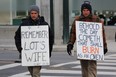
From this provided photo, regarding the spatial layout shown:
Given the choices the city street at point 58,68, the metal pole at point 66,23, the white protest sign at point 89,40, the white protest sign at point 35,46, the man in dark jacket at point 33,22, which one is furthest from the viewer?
the metal pole at point 66,23

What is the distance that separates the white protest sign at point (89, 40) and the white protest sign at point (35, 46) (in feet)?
2.16

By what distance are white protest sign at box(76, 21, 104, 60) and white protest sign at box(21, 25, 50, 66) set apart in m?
0.66

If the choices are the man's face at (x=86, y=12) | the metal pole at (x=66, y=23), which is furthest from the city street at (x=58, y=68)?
the metal pole at (x=66, y=23)

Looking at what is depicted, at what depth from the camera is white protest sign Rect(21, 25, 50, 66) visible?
9.19 metres

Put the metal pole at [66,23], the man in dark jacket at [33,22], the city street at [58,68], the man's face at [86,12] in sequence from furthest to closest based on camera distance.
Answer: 1. the metal pole at [66,23]
2. the city street at [58,68]
3. the man's face at [86,12]
4. the man in dark jacket at [33,22]

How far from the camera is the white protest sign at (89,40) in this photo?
934cm

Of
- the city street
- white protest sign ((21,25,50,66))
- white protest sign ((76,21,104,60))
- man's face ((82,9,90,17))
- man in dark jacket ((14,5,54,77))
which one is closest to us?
man in dark jacket ((14,5,54,77))

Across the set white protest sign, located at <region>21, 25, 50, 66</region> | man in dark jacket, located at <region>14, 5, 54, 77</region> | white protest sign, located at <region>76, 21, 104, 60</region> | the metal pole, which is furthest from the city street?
the metal pole

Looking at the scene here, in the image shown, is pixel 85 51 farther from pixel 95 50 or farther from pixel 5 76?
pixel 5 76

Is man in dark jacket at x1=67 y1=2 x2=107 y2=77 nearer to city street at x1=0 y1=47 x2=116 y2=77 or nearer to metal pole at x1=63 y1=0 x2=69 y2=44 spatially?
city street at x1=0 y1=47 x2=116 y2=77

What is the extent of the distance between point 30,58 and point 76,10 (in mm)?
20621

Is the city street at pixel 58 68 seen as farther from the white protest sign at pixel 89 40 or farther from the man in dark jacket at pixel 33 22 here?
the man in dark jacket at pixel 33 22

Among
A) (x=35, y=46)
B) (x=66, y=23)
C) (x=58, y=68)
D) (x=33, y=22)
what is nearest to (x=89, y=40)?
(x=35, y=46)

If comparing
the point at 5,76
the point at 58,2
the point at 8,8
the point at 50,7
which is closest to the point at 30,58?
the point at 5,76
